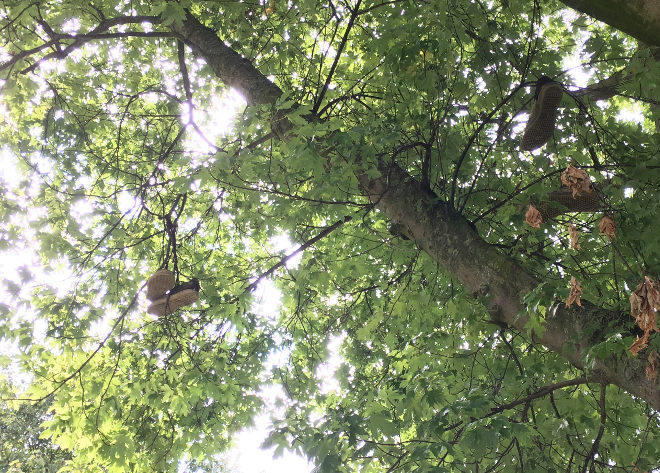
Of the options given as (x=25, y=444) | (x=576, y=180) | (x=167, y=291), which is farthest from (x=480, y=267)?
(x=25, y=444)

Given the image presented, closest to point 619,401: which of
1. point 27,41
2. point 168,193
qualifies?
point 168,193

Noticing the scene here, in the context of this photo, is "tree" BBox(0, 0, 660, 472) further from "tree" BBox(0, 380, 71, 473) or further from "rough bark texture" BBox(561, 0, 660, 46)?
"tree" BBox(0, 380, 71, 473)

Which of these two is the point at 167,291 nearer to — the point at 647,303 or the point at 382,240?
the point at 382,240

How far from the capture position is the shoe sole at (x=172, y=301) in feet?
10.9

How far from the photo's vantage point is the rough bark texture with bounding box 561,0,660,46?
4.53 feet

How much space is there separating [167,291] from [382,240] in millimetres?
1645

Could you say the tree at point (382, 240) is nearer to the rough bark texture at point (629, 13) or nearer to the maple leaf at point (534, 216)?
the maple leaf at point (534, 216)

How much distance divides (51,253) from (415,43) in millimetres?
3310

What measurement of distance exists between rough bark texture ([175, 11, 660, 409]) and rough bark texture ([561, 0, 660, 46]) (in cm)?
115

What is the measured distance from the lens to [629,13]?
1394 mm

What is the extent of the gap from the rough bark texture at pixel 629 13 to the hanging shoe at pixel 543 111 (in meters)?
1.08

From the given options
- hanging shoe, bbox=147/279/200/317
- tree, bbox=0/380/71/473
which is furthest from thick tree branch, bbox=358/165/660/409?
tree, bbox=0/380/71/473

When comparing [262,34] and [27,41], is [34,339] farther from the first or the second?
[262,34]

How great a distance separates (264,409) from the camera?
180 inches
